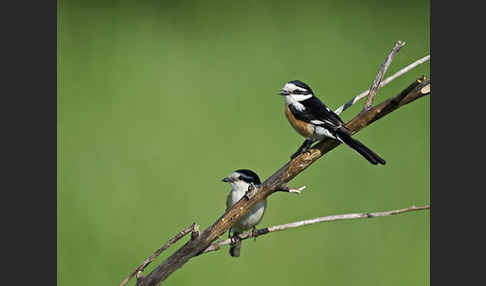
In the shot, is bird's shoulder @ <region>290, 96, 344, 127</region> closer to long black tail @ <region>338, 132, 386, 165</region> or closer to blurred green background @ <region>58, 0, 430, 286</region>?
long black tail @ <region>338, 132, 386, 165</region>

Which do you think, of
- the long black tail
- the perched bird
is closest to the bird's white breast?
the perched bird

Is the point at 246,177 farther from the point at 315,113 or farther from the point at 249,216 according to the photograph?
the point at 315,113

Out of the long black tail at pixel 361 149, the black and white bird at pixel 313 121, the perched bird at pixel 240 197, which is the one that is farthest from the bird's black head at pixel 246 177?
the long black tail at pixel 361 149

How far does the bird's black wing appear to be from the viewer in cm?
221

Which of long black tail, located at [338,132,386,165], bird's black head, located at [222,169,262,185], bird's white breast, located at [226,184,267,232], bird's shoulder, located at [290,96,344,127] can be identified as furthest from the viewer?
bird's black head, located at [222,169,262,185]

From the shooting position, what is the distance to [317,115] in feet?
7.88

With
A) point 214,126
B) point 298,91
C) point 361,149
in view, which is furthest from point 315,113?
point 214,126

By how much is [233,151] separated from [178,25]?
156 cm

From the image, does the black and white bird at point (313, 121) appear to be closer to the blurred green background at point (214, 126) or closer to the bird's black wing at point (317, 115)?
the bird's black wing at point (317, 115)

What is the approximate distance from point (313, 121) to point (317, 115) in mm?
34

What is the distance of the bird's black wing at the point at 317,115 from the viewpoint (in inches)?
87.0

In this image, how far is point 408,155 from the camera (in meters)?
4.05

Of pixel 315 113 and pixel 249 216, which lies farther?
pixel 249 216

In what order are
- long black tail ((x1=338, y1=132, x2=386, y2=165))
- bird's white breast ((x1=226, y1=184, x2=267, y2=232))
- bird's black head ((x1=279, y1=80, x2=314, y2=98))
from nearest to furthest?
long black tail ((x1=338, y1=132, x2=386, y2=165)) → bird's black head ((x1=279, y1=80, x2=314, y2=98)) → bird's white breast ((x1=226, y1=184, x2=267, y2=232))
